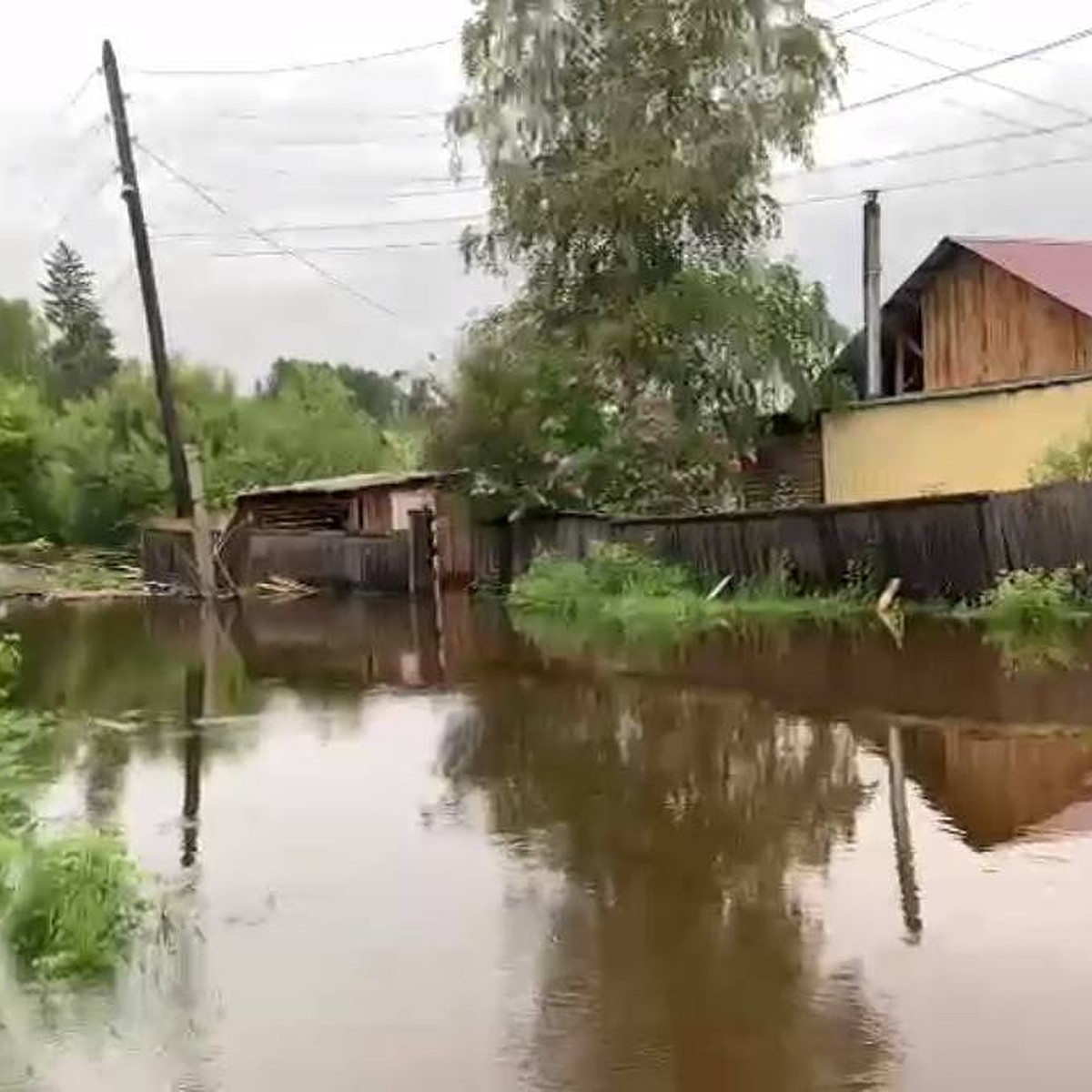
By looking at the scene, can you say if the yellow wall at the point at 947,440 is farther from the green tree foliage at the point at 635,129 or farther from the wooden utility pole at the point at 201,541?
the wooden utility pole at the point at 201,541

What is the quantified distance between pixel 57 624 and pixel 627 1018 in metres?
23.8

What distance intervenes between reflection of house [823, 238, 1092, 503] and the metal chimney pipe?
1.11ft

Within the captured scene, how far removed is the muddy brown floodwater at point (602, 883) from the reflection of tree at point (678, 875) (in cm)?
2

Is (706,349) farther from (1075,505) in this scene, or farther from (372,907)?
(372,907)

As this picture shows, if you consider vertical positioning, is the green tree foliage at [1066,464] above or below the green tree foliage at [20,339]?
below

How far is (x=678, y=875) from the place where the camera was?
862 cm

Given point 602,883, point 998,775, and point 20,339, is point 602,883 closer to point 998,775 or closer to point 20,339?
point 998,775

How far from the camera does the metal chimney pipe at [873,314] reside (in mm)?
29672

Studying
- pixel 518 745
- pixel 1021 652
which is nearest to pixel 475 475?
pixel 1021 652

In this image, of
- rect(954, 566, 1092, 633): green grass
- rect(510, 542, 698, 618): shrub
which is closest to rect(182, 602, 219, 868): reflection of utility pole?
rect(510, 542, 698, 618): shrub

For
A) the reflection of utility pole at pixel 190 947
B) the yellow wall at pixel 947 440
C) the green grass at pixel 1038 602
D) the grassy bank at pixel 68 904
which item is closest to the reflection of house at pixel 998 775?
the reflection of utility pole at pixel 190 947

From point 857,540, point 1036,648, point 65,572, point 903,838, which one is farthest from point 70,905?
point 65,572

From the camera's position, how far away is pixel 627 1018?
6367 millimetres

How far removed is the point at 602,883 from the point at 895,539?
13922mm
